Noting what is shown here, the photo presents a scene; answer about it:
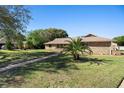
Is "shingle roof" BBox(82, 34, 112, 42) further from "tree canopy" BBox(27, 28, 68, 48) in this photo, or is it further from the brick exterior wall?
"tree canopy" BBox(27, 28, 68, 48)

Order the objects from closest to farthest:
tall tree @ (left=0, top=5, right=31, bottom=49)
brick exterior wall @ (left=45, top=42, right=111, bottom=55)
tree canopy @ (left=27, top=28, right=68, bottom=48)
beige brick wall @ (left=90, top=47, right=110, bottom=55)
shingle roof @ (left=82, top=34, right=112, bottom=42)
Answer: tree canopy @ (left=27, top=28, right=68, bottom=48) → tall tree @ (left=0, top=5, right=31, bottom=49) → shingle roof @ (left=82, top=34, right=112, bottom=42) → beige brick wall @ (left=90, top=47, right=110, bottom=55) → brick exterior wall @ (left=45, top=42, right=111, bottom=55)

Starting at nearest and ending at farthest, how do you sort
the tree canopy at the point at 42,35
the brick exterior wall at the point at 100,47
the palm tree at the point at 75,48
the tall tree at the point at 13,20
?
the palm tree at the point at 75,48, the tree canopy at the point at 42,35, the tall tree at the point at 13,20, the brick exterior wall at the point at 100,47

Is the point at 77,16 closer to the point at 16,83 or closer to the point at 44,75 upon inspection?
the point at 44,75

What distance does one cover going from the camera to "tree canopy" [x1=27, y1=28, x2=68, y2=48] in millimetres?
18484

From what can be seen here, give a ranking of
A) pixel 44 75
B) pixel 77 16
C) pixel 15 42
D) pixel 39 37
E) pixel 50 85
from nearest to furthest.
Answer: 1. pixel 50 85
2. pixel 44 75
3. pixel 77 16
4. pixel 39 37
5. pixel 15 42

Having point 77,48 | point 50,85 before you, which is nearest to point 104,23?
point 77,48

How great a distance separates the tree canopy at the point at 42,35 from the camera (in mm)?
18484

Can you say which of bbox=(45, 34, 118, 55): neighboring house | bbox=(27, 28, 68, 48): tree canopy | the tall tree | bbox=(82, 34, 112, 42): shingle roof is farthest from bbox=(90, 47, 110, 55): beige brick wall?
the tall tree

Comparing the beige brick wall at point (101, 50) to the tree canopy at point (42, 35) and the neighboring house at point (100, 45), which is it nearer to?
the neighboring house at point (100, 45)

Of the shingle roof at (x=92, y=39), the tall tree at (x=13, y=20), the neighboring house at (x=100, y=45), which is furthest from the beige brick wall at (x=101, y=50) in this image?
the tall tree at (x=13, y=20)

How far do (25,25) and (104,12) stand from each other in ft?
29.3

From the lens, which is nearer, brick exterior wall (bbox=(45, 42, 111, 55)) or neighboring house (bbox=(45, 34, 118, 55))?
neighboring house (bbox=(45, 34, 118, 55))

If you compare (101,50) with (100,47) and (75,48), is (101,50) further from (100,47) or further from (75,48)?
(75,48)
